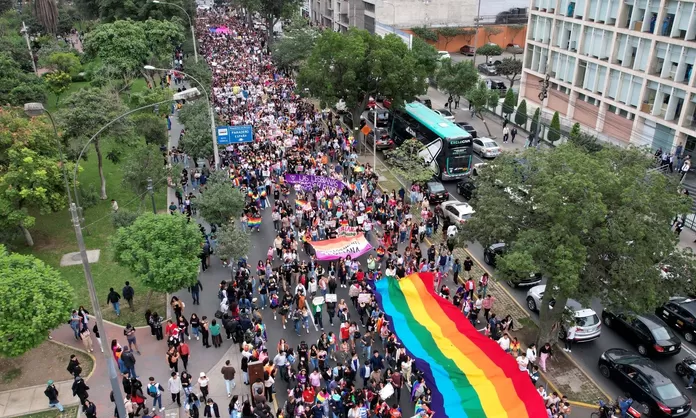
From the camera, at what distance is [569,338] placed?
2159cm

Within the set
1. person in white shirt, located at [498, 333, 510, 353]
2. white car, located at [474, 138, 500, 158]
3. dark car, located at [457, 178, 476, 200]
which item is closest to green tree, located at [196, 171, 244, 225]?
person in white shirt, located at [498, 333, 510, 353]


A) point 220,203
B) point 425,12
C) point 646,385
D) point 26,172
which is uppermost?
point 425,12

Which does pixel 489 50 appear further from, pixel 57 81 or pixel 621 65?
pixel 57 81

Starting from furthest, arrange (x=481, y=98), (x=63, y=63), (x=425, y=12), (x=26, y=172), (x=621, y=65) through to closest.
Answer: (x=425, y=12) < (x=63, y=63) < (x=481, y=98) < (x=621, y=65) < (x=26, y=172)

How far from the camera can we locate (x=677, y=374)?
20.6 meters

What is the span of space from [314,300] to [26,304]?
32.7ft

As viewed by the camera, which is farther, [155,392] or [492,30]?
[492,30]

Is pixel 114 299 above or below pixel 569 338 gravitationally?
above

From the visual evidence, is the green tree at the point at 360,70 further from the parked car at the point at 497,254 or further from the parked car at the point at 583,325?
the parked car at the point at 583,325

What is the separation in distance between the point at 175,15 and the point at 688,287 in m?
60.6

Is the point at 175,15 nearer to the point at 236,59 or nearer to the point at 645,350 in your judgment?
the point at 236,59

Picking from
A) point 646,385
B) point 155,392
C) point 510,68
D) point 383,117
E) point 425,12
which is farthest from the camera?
point 425,12

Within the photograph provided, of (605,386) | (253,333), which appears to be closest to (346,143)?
(253,333)

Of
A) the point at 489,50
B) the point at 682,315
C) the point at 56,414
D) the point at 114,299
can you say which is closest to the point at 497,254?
the point at 682,315
